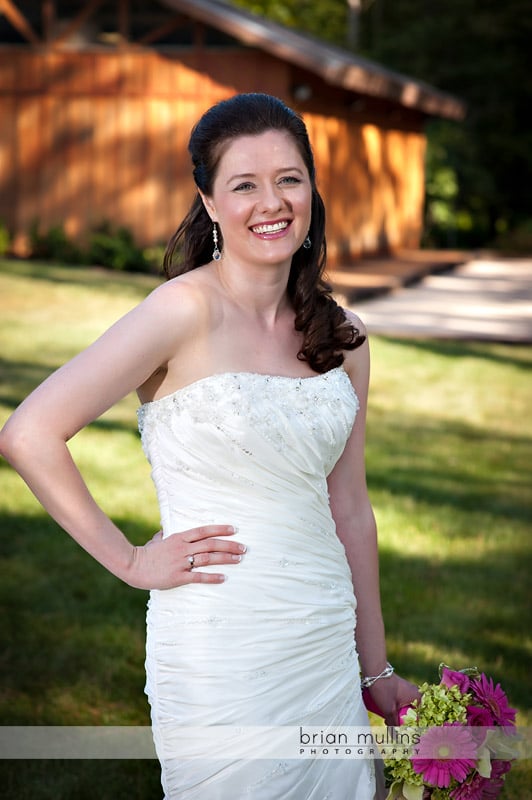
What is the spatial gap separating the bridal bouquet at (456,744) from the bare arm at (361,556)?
33cm

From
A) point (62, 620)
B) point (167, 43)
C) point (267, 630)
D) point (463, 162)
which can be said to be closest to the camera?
point (267, 630)

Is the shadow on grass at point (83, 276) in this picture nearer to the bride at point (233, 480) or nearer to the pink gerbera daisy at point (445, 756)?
the bride at point (233, 480)

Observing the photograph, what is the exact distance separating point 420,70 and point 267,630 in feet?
120

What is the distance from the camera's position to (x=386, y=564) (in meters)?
6.24

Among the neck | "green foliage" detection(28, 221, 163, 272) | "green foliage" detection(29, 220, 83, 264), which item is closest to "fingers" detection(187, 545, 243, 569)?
the neck

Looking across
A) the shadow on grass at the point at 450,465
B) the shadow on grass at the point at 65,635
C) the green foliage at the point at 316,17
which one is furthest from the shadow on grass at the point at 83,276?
the green foliage at the point at 316,17

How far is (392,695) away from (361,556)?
0.37m

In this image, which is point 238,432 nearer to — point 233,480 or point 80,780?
point 233,480

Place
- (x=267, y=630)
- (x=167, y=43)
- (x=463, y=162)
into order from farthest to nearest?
(x=463, y=162) < (x=167, y=43) < (x=267, y=630)

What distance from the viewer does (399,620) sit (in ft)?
17.9

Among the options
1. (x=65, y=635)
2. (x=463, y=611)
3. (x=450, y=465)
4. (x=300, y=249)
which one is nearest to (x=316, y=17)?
(x=450, y=465)

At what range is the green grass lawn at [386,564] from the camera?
175 inches

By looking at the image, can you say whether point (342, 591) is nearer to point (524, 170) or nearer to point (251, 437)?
point (251, 437)

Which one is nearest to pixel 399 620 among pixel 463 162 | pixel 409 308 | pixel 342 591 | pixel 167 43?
pixel 342 591
